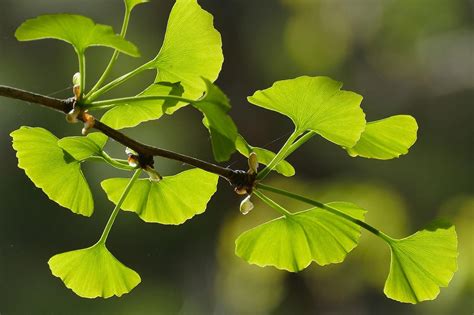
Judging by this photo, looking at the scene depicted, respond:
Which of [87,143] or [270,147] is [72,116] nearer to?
[87,143]

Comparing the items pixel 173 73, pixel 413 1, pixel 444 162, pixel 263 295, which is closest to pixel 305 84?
pixel 173 73

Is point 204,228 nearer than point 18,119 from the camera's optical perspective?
No

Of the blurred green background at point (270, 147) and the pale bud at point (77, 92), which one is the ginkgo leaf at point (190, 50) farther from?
the blurred green background at point (270, 147)

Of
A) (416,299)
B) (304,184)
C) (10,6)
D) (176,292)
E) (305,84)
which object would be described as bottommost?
(176,292)

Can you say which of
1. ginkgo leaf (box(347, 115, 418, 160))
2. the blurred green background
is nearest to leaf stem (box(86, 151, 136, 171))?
ginkgo leaf (box(347, 115, 418, 160))

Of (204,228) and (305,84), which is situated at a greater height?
(305,84)

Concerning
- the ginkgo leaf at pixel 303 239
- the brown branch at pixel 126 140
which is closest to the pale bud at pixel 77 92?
the brown branch at pixel 126 140

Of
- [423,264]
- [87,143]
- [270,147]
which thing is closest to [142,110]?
[87,143]

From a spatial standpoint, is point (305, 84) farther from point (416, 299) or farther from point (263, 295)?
point (263, 295)
